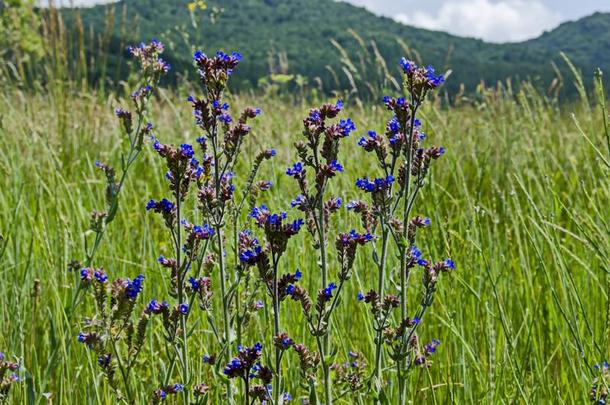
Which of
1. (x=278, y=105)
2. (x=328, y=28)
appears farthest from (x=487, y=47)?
(x=278, y=105)

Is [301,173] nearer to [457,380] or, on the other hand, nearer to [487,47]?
[457,380]

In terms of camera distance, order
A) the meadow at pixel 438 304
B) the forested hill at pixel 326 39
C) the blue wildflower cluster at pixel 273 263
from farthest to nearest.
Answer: the forested hill at pixel 326 39
the meadow at pixel 438 304
the blue wildflower cluster at pixel 273 263

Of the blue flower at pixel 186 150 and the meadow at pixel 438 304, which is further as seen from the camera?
the meadow at pixel 438 304

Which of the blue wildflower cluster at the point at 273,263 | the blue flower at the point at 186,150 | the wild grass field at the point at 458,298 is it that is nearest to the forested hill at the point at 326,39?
the wild grass field at the point at 458,298

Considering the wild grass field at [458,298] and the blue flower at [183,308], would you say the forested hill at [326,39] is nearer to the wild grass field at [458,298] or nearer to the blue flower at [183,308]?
the wild grass field at [458,298]

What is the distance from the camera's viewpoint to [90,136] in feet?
16.2

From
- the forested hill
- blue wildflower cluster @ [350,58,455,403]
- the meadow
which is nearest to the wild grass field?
the meadow

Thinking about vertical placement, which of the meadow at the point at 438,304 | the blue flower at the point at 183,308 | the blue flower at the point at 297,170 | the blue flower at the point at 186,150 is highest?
the blue flower at the point at 186,150

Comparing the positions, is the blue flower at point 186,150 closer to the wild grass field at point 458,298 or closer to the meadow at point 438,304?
the meadow at point 438,304

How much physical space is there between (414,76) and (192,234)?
69 centimetres

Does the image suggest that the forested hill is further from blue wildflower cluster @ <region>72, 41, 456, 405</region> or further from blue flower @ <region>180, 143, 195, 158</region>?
blue flower @ <region>180, 143, 195, 158</region>

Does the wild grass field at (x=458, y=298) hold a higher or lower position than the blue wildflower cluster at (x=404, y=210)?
lower

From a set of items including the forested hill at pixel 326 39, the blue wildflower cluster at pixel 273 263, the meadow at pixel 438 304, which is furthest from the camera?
the forested hill at pixel 326 39

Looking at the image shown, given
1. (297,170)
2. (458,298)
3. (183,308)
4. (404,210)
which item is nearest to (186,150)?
(297,170)
